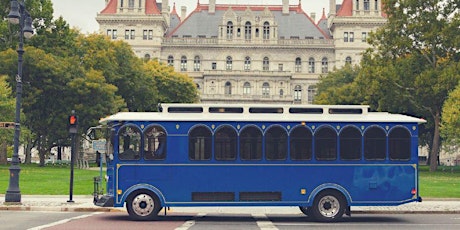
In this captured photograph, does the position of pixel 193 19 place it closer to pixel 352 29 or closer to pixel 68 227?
pixel 352 29

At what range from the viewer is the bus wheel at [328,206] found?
19922mm

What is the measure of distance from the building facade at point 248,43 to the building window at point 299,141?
337ft

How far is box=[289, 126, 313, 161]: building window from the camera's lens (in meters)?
20.2

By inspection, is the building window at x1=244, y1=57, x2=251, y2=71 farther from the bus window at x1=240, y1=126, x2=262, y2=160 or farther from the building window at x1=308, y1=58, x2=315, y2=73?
the bus window at x1=240, y1=126, x2=262, y2=160

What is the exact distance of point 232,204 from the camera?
1994cm

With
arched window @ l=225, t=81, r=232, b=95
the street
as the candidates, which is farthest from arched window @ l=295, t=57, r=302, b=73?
the street

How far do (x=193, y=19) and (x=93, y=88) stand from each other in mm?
74846

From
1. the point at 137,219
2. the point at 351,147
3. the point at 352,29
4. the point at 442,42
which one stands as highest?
the point at 352,29

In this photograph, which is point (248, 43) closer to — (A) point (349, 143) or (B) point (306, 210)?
(B) point (306, 210)

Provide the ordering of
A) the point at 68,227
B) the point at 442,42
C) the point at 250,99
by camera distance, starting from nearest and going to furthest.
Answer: the point at 68,227
the point at 442,42
the point at 250,99

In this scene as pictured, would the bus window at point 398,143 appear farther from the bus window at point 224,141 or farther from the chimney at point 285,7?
the chimney at point 285,7

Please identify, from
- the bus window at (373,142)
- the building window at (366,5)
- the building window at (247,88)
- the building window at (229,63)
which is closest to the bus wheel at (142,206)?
the bus window at (373,142)

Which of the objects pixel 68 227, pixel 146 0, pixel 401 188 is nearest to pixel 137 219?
pixel 68 227

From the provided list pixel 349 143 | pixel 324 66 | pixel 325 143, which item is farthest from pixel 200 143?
pixel 324 66
